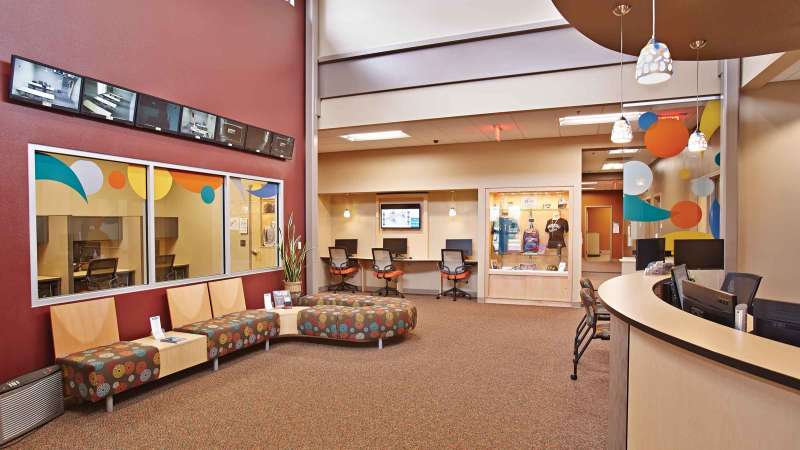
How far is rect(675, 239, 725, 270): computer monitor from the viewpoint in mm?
5305

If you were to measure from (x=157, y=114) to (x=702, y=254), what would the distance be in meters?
6.58

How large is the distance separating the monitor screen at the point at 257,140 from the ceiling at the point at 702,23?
4.23 m

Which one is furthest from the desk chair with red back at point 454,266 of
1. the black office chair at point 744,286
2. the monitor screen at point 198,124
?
the monitor screen at point 198,124

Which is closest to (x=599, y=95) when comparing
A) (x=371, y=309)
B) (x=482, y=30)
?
(x=482, y=30)

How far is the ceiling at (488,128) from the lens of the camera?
242 inches

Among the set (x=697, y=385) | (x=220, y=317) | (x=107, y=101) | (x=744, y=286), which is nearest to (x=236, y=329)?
(x=220, y=317)

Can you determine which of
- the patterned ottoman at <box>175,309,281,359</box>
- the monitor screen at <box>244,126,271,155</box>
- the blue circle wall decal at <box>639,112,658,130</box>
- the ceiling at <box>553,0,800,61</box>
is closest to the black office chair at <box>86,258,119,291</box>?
the patterned ottoman at <box>175,309,281,359</box>

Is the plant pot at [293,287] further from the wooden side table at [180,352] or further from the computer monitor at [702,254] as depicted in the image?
the computer monitor at [702,254]

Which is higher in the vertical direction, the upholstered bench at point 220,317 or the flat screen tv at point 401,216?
the flat screen tv at point 401,216

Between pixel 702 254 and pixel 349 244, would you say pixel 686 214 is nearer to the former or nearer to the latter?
pixel 702 254

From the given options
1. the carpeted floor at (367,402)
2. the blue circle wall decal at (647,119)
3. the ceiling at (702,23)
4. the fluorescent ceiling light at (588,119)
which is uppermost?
the ceiling at (702,23)

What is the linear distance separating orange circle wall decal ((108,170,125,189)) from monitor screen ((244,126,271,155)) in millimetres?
1760

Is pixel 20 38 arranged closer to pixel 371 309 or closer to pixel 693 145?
pixel 371 309

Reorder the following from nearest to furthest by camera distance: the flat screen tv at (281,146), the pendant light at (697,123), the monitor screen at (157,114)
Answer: the pendant light at (697,123) < the monitor screen at (157,114) < the flat screen tv at (281,146)
